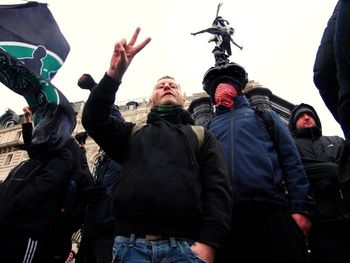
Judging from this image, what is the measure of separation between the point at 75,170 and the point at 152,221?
2.02 metres

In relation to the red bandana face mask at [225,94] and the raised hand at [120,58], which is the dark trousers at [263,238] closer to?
the red bandana face mask at [225,94]

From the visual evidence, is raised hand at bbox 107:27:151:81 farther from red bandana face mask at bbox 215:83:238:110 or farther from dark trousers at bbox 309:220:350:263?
dark trousers at bbox 309:220:350:263

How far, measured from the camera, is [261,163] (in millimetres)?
2814

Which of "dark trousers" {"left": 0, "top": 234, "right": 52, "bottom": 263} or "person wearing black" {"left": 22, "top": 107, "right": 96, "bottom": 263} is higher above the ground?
"person wearing black" {"left": 22, "top": 107, "right": 96, "bottom": 263}

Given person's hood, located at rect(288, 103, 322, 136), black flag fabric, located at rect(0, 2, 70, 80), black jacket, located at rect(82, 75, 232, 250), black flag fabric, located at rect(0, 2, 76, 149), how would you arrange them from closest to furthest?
black jacket, located at rect(82, 75, 232, 250) < person's hood, located at rect(288, 103, 322, 136) < black flag fabric, located at rect(0, 2, 76, 149) < black flag fabric, located at rect(0, 2, 70, 80)

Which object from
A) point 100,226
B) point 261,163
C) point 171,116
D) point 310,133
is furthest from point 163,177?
point 310,133

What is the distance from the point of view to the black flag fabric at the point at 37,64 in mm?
4137

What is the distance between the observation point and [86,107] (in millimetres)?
2453

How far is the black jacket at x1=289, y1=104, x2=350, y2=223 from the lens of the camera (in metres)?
2.92

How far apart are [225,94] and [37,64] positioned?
3.40 m

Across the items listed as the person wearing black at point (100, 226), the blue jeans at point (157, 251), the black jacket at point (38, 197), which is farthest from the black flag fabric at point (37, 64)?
the blue jeans at point (157, 251)

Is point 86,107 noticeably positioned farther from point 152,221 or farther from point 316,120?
point 316,120

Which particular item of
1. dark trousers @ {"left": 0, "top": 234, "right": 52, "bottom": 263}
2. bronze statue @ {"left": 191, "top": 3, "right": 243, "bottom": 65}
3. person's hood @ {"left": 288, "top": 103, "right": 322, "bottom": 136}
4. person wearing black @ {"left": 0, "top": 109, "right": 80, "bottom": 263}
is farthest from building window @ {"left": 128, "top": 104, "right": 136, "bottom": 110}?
dark trousers @ {"left": 0, "top": 234, "right": 52, "bottom": 263}

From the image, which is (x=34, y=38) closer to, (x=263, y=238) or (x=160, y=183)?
(x=160, y=183)
